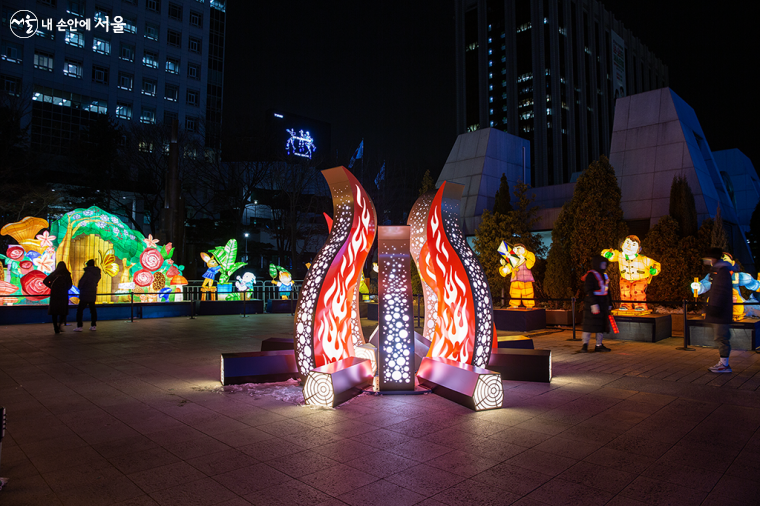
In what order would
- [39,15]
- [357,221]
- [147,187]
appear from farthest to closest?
[39,15] → [147,187] → [357,221]

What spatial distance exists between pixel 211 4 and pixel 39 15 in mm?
17358

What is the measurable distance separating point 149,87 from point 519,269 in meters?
43.3

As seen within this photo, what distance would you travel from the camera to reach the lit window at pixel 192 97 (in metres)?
48.0

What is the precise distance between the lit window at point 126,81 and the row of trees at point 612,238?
137ft

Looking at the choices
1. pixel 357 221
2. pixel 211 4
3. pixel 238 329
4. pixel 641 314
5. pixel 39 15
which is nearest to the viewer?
pixel 357 221

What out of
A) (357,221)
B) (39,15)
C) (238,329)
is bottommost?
(238,329)

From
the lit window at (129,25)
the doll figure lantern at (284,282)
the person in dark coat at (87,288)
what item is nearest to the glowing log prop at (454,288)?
the person in dark coat at (87,288)

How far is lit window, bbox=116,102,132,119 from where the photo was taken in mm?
43156

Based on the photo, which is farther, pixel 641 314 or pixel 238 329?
pixel 238 329

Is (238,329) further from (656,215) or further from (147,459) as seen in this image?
(656,215)

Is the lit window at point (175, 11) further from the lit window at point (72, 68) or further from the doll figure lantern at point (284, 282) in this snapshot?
the doll figure lantern at point (284, 282)

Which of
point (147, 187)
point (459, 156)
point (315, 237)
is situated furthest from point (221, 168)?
point (459, 156)

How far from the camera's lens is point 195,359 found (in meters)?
8.38

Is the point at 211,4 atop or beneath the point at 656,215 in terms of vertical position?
atop
